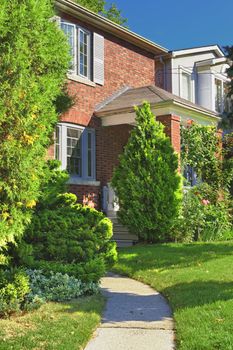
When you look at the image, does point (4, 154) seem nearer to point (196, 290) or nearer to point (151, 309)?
point (151, 309)

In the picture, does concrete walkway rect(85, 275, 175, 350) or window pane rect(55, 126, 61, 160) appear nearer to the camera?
concrete walkway rect(85, 275, 175, 350)

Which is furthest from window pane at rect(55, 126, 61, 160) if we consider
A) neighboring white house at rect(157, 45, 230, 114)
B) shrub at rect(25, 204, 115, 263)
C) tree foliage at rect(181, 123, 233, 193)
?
neighboring white house at rect(157, 45, 230, 114)

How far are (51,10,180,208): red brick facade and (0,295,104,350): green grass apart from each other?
7030mm

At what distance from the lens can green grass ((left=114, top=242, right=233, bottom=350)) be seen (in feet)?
16.8

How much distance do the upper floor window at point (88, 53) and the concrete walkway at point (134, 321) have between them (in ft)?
26.6

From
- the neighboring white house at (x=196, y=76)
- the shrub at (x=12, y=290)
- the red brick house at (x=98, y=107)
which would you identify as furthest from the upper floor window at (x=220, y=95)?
the shrub at (x=12, y=290)

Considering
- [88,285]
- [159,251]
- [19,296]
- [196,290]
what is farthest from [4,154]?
[159,251]

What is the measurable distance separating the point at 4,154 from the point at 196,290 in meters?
3.53

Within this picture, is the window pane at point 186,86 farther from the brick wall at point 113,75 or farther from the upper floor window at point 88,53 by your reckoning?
the upper floor window at point 88,53

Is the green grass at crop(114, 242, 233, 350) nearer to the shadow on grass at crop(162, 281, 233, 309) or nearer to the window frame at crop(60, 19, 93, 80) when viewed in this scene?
the shadow on grass at crop(162, 281, 233, 309)

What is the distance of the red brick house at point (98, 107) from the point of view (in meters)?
13.6

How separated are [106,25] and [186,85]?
812 centimetres

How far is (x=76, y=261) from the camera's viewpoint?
7.43 m

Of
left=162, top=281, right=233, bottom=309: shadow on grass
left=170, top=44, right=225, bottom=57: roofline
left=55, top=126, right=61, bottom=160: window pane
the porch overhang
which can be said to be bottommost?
left=162, top=281, right=233, bottom=309: shadow on grass
